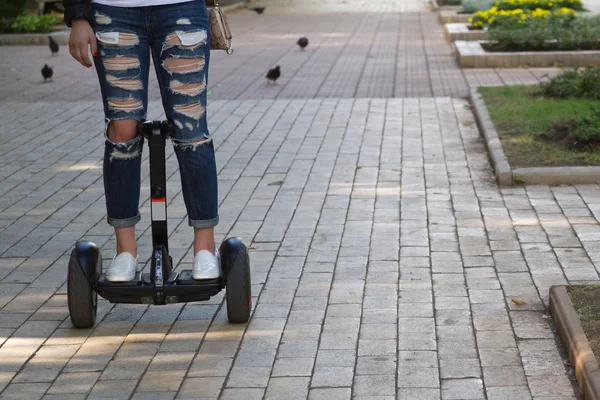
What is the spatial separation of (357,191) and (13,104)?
600 centimetres

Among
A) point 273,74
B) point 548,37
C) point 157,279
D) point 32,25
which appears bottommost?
point 32,25

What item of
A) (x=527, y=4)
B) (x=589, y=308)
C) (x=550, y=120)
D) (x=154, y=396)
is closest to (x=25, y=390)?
(x=154, y=396)

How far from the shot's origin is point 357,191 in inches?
289

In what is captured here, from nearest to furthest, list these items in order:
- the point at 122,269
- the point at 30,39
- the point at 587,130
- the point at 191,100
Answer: the point at 191,100 → the point at 122,269 → the point at 587,130 → the point at 30,39

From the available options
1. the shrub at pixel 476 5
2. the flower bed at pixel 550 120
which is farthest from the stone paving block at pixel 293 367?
the shrub at pixel 476 5

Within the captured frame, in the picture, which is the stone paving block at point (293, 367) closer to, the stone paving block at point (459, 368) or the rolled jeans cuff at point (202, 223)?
the stone paving block at point (459, 368)

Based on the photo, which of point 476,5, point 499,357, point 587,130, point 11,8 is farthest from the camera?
point 476,5

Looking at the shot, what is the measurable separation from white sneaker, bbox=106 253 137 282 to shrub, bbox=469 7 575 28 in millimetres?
12797

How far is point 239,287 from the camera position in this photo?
444 cm

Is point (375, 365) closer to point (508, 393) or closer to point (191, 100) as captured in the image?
point (508, 393)

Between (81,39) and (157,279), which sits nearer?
(81,39)

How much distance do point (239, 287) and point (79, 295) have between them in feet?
2.25

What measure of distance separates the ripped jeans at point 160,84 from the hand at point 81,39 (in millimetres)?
49

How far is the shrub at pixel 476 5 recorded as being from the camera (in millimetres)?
21681
